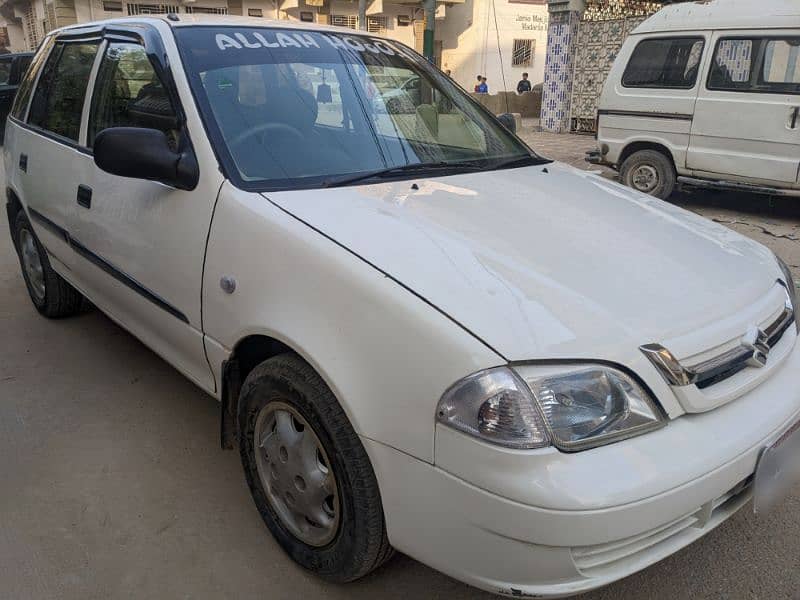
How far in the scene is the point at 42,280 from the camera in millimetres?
4355

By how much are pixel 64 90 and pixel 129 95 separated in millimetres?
972

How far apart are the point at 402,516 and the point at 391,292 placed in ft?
1.92

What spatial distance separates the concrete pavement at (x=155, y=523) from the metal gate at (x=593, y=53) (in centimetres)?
1253

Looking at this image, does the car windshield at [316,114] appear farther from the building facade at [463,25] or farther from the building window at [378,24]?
the building window at [378,24]

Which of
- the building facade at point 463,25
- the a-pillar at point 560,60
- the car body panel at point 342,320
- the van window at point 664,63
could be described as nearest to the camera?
the car body panel at point 342,320

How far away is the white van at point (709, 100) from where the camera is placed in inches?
277

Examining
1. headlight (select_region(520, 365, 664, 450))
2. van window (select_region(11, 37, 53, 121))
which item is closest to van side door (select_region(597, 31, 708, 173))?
van window (select_region(11, 37, 53, 121))

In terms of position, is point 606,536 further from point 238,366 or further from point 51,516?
point 51,516

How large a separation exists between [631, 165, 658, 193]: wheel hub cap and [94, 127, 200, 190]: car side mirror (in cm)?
684

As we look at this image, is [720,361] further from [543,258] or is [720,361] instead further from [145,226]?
[145,226]

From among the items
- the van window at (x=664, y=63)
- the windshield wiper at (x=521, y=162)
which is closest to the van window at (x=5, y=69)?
the van window at (x=664, y=63)

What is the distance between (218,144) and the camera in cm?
242

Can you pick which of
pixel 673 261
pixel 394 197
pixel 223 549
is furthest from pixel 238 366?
pixel 673 261

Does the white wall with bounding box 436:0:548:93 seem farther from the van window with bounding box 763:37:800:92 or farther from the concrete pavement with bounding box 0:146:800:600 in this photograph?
the concrete pavement with bounding box 0:146:800:600
